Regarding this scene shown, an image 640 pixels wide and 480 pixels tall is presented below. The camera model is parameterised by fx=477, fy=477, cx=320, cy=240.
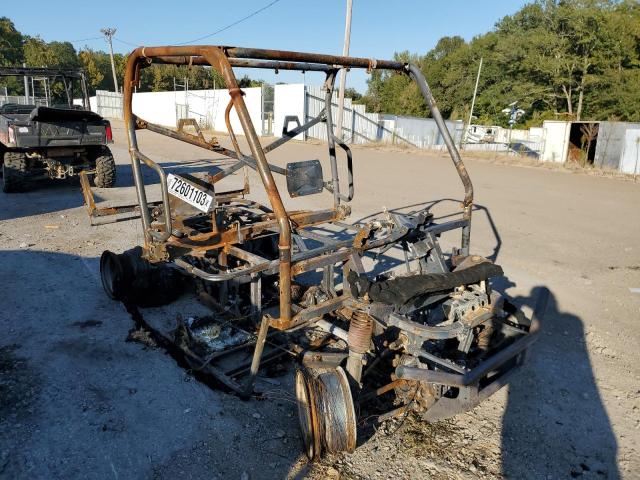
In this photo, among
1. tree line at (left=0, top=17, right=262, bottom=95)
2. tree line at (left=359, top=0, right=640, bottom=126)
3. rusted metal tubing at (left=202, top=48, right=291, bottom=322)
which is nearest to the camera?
rusted metal tubing at (left=202, top=48, right=291, bottom=322)

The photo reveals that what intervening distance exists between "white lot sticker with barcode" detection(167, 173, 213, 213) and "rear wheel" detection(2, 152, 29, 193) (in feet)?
25.5

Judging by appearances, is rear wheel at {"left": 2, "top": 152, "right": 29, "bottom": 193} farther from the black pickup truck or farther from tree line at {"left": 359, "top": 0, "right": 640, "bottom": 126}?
tree line at {"left": 359, "top": 0, "right": 640, "bottom": 126}

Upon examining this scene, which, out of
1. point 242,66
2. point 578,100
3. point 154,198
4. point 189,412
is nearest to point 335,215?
point 242,66

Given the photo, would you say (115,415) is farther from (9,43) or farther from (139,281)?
(9,43)

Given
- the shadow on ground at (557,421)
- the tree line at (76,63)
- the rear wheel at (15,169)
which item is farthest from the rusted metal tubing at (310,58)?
the tree line at (76,63)

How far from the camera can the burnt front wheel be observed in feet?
34.1

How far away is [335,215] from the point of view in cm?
457

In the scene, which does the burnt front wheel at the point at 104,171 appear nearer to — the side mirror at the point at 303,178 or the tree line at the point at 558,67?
the side mirror at the point at 303,178

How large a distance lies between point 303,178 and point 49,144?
311 inches

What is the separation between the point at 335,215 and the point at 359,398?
209 centimetres

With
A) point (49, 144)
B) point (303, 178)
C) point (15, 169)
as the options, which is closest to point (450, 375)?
point (303, 178)

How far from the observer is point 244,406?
3199 mm

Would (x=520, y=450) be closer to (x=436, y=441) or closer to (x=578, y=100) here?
(x=436, y=441)

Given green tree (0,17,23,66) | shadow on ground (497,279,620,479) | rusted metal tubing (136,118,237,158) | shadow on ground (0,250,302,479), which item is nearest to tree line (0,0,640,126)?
green tree (0,17,23,66)
